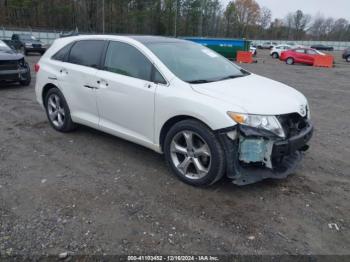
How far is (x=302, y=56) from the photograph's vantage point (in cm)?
2475

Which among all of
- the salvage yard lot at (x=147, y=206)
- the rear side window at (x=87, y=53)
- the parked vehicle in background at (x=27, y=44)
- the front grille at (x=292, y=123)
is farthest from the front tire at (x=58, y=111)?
the parked vehicle in background at (x=27, y=44)

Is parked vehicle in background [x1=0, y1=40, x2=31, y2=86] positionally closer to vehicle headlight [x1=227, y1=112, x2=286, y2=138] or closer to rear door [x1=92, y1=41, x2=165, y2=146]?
rear door [x1=92, y1=41, x2=165, y2=146]

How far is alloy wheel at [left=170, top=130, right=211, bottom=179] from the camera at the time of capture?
11.2 ft

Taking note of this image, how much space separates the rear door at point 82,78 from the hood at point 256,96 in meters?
1.77

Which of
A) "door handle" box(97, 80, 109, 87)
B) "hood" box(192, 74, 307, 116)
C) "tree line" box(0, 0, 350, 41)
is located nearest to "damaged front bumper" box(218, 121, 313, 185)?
"hood" box(192, 74, 307, 116)

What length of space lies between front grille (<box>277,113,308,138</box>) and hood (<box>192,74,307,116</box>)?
56 millimetres

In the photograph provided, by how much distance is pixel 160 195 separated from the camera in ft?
11.0

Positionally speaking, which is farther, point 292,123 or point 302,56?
point 302,56

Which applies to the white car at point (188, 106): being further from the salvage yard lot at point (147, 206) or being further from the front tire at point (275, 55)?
the front tire at point (275, 55)

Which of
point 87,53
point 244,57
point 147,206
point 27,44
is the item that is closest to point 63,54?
point 87,53

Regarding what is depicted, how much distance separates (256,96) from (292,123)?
0.53 meters

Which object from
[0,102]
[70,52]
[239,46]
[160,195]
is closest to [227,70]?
[160,195]

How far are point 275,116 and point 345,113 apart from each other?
17.6 feet

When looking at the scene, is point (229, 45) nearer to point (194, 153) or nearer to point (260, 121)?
point (194, 153)
